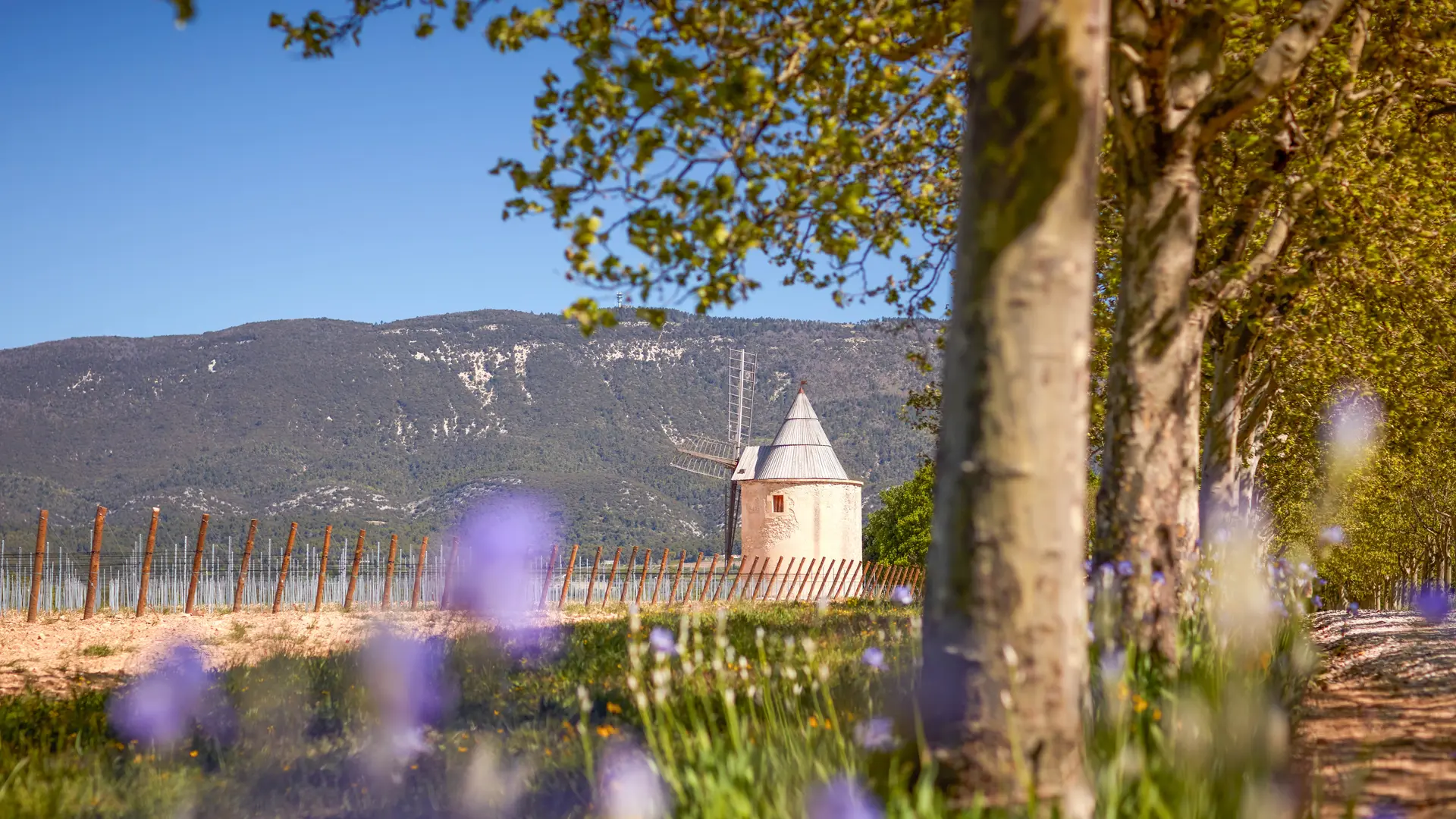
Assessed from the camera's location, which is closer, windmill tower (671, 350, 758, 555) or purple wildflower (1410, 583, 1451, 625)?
purple wildflower (1410, 583, 1451, 625)

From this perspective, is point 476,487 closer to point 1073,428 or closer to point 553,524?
point 553,524

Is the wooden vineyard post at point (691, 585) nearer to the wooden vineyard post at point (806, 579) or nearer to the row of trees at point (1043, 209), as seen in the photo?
the wooden vineyard post at point (806, 579)

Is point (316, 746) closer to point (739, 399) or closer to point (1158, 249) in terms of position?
point (1158, 249)

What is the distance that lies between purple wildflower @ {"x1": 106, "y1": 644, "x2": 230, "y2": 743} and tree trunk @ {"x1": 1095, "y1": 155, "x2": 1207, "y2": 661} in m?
6.32

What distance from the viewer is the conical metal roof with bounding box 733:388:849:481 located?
163ft

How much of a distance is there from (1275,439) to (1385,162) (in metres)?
14.7

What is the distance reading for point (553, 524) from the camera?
485 feet

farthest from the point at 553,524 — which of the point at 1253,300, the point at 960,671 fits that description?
the point at 960,671

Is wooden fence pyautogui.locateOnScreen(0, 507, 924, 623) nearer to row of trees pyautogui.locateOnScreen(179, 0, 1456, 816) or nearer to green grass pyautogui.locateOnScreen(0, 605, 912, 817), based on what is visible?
green grass pyautogui.locateOnScreen(0, 605, 912, 817)

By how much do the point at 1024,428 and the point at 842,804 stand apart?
1.28 metres

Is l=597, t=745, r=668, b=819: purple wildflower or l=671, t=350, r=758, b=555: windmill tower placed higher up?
l=671, t=350, r=758, b=555: windmill tower

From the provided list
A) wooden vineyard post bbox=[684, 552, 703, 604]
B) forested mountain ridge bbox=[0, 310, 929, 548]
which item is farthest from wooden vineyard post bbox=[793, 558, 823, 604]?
forested mountain ridge bbox=[0, 310, 929, 548]

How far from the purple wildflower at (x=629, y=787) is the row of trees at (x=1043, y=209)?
100cm

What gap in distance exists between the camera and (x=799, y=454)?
50.3 m
